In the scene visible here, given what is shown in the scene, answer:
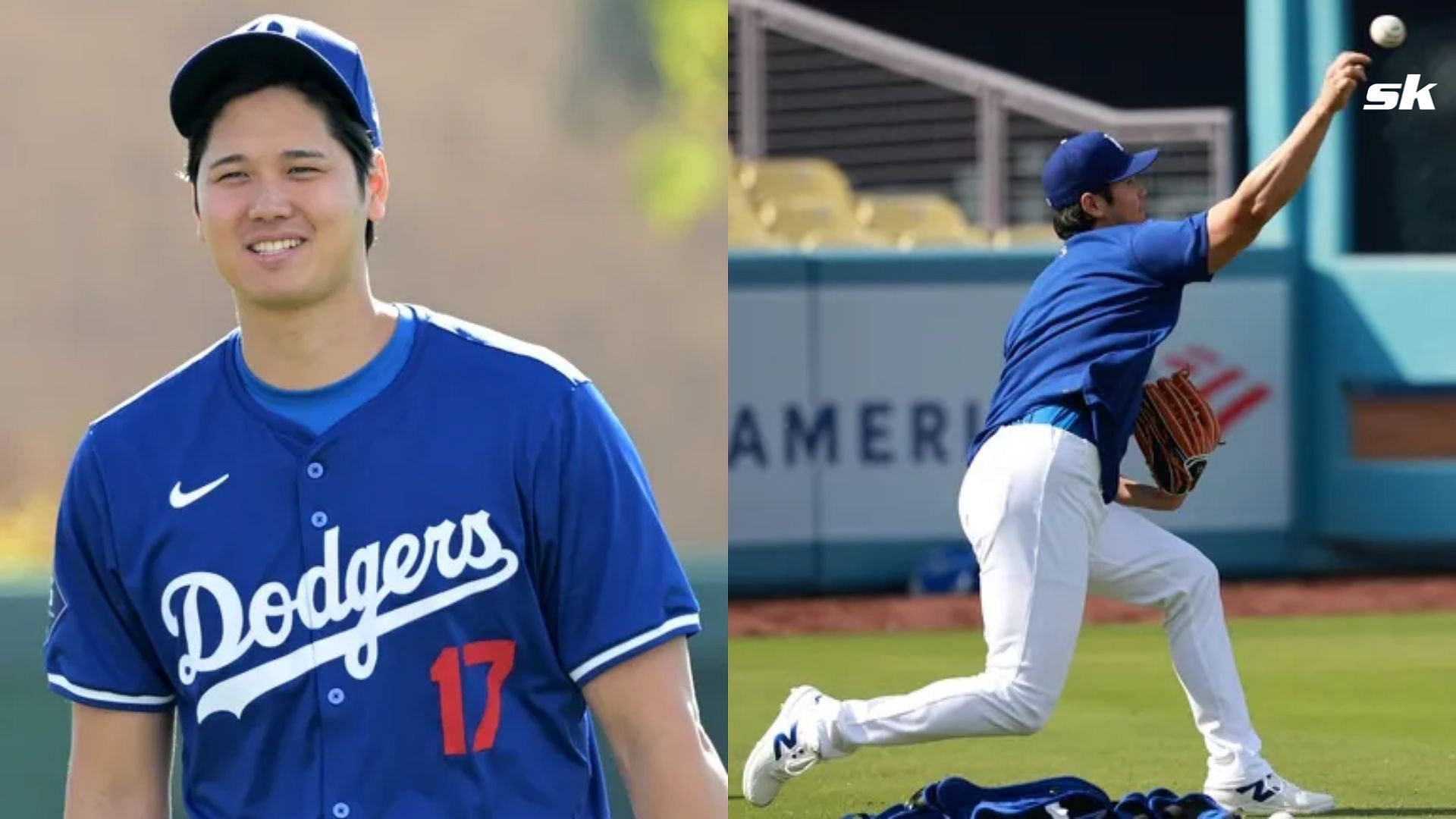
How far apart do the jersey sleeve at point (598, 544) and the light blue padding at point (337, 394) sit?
18 cm

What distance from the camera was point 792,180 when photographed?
705 inches

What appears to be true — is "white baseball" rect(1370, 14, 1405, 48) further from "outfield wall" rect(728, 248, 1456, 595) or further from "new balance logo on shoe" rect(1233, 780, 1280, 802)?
"outfield wall" rect(728, 248, 1456, 595)

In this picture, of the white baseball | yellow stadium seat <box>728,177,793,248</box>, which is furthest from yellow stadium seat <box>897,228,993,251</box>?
the white baseball

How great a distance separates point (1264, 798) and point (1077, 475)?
1136 millimetres

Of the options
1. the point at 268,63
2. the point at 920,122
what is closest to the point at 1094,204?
the point at 268,63

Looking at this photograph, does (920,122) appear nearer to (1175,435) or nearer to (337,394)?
(1175,435)

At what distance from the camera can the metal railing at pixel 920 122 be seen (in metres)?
16.2

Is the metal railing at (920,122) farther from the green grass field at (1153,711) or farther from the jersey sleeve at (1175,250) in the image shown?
the jersey sleeve at (1175,250)

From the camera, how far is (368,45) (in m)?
9.97

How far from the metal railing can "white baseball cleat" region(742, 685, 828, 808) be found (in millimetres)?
9966

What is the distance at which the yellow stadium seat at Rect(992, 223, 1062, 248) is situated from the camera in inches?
607

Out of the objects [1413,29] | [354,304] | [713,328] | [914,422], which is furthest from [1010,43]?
[354,304]

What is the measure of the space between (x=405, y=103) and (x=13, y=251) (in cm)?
195

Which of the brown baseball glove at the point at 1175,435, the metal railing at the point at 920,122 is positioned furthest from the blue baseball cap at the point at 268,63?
the metal railing at the point at 920,122
